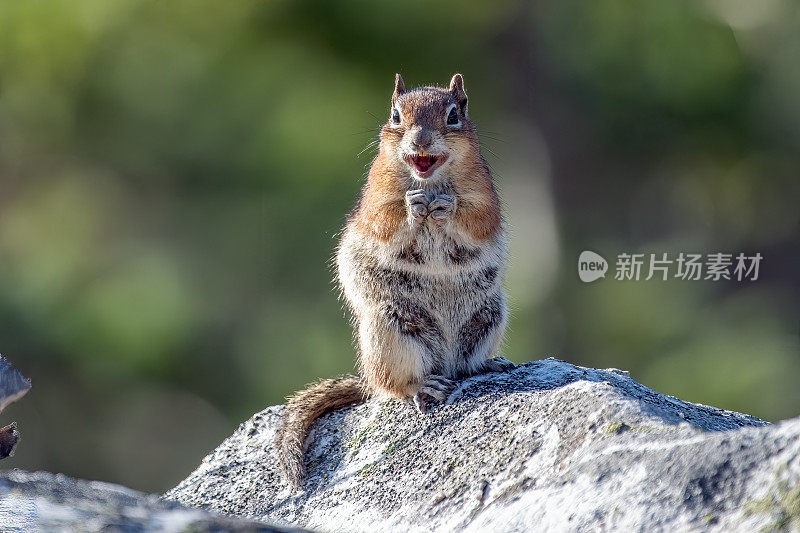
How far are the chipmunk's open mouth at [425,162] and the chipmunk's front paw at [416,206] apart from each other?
0.32ft

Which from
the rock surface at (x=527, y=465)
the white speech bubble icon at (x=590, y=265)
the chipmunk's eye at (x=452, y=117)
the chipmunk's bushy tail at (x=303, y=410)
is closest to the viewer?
the rock surface at (x=527, y=465)

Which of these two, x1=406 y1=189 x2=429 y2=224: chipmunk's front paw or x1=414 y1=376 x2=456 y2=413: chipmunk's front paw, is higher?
x1=406 y1=189 x2=429 y2=224: chipmunk's front paw

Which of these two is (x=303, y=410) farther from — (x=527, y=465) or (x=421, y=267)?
(x=527, y=465)

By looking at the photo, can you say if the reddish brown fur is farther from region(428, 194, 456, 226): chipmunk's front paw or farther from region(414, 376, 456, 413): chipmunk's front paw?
region(414, 376, 456, 413): chipmunk's front paw

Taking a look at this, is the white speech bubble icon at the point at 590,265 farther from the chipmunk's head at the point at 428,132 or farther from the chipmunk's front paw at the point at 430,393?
the chipmunk's front paw at the point at 430,393

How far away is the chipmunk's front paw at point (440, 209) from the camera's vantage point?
5.28m

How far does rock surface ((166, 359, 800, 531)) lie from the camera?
10.1 feet

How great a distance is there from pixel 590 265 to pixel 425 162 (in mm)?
9710

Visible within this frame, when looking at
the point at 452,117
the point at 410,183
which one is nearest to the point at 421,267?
the point at 410,183

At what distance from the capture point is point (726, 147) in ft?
52.6

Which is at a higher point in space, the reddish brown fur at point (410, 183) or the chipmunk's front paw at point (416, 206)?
the reddish brown fur at point (410, 183)

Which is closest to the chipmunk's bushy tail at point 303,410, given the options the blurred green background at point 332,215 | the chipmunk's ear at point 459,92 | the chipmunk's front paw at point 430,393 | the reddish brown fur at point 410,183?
the chipmunk's front paw at point 430,393

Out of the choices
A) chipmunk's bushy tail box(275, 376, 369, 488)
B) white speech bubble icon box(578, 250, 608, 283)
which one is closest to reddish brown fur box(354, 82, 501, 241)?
chipmunk's bushy tail box(275, 376, 369, 488)

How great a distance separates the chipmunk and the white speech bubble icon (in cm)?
931
